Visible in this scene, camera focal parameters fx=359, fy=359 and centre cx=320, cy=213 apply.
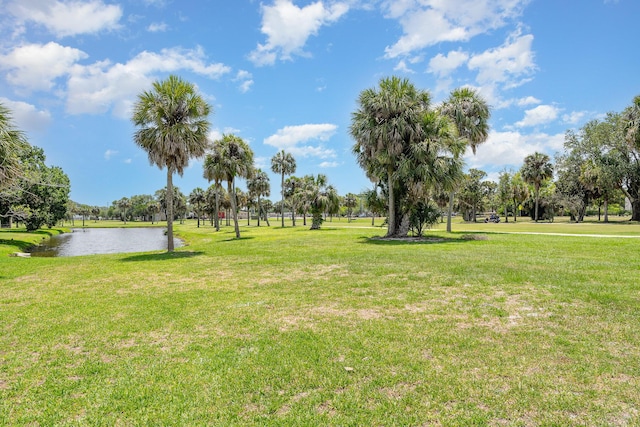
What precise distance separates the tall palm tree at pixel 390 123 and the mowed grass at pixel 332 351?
1375 centimetres

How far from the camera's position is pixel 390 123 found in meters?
22.1

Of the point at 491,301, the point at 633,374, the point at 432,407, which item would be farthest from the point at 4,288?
the point at 633,374

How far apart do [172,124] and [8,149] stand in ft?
24.9

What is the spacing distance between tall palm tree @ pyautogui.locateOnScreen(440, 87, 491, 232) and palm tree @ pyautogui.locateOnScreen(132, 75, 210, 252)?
19.4 m

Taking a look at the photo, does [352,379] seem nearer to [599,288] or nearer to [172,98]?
[599,288]

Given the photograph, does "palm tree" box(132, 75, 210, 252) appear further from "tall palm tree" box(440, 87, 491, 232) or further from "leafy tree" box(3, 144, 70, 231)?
"leafy tree" box(3, 144, 70, 231)

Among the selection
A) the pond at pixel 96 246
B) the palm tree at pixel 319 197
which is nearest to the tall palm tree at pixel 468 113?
the palm tree at pixel 319 197

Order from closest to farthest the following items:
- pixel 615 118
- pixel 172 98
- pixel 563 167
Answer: pixel 172 98
pixel 615 118
pixel 563 167

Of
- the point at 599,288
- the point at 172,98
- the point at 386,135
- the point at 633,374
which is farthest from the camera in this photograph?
the point at 386,135

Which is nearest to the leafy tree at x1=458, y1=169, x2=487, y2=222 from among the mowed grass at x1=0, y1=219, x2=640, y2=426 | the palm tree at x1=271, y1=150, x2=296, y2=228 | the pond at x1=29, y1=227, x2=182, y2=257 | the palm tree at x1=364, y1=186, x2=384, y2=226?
the palm tree at x1=271, y1=150, x2=296, y2=228

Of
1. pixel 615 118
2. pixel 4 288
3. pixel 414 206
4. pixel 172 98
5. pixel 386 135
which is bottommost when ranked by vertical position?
pixel 4 288

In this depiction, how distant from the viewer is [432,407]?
347 centimetres

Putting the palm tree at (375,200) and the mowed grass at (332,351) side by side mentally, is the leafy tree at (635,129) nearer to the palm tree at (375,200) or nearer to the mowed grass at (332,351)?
the palm tree at (375,200)

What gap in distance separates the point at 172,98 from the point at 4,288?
12.0 meters
